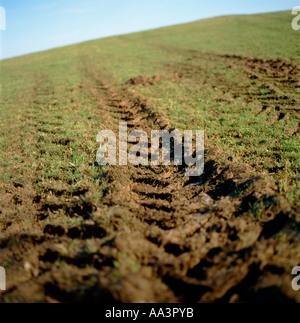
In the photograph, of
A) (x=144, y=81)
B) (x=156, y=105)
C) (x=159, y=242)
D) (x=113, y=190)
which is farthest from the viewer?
(x=144, y=81)

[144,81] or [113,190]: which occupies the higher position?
[144,81]

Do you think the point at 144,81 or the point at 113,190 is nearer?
the point at 113,190

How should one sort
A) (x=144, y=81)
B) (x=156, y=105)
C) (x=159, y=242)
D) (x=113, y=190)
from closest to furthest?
(x=159, y=242) → (x=113, y=190) → (x=156, y=105) → (x=144, y=81)

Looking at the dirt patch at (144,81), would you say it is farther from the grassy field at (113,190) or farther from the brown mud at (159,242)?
the brown mud at (159,242)

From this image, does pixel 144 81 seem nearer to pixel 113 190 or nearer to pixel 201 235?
pixel 113 190

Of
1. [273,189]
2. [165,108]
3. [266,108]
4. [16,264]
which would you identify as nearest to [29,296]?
[16,264]

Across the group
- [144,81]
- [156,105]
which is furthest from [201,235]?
[144,81]

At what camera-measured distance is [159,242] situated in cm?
250

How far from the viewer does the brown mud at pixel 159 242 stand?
6.22ft

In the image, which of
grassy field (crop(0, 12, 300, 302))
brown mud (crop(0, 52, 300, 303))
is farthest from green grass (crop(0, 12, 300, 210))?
brown mud (crop(0, 52, 300, 303))

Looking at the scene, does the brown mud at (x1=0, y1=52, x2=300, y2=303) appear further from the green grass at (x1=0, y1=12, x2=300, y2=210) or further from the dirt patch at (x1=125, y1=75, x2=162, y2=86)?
the dirt patch at (x1=125, y1=75, x2=162, y2=86)

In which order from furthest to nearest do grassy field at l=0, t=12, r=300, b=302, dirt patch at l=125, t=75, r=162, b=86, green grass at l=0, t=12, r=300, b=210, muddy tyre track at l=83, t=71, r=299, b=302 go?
1. dirt patch at l=125, t=75, r=162, b=86
2. green grass at l=0, t=12, r=300, b=210
3. grassy field at l=0, t=12, r=300, b=302
4. muddy tyre track at l=83, t=71, r=299, b=302

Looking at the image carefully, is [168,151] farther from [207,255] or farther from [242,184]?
[207,255]

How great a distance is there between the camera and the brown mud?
6.22ft
